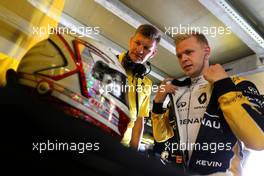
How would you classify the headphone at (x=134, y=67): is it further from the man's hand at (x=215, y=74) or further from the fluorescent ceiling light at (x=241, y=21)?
the fluorescent ceiling light at (x=241, y=21)

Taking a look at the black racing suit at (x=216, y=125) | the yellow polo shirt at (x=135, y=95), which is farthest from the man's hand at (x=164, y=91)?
the yellow polo shirt at (x=135, y=95)

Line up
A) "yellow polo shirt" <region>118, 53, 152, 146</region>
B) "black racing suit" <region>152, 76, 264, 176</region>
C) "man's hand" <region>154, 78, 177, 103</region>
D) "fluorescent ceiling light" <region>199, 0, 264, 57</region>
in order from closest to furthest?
"black racing suit" <region>152, 76, 264, 176</region> < "man's hand" <region>154, 78, 177, 103</region> < "yellow polo shirt" <region>118, 53, 152, 146</region> < "fluorescent ceiling light" <region>199, 0, 264, 57</region>

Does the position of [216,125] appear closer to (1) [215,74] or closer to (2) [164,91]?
(1) [215,74]

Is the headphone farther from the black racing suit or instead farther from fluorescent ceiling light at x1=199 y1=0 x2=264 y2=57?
fluorescent ceiling light at x1=199 y1=0 x2=264 y2=57

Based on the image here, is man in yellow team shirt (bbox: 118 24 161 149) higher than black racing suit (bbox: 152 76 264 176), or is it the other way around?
man in yellow team shirt (bbox: 118 24 161 149)

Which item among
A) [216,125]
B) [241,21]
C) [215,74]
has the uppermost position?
[241,21]

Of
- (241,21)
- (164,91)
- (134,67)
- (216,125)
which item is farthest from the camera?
(241,21)

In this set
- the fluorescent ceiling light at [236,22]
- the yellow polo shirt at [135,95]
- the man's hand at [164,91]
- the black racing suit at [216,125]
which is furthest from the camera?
the fluorescent ceiling light at [236,22]

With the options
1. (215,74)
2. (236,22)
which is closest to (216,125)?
(215,74)

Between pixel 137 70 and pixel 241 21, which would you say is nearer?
pixel 137 70

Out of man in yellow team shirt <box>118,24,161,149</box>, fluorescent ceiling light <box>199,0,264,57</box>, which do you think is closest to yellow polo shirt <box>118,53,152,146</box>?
man in yellow team shirt <box>118,24,161,149</box>

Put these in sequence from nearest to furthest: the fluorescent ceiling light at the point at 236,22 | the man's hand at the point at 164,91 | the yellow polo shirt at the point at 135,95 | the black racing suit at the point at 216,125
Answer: the black racing suit at the point at 216,125 < the man's hand at the point at 164,91 < the yellow polo shirt at the point at 135,95 < the fluorescent ceiling light at the point at 236,22

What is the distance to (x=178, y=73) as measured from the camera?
10.1 feet

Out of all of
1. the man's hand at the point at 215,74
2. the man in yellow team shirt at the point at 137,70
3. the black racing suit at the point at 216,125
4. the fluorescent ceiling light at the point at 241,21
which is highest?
the fluorescent ceiling light at the point at 241,21
